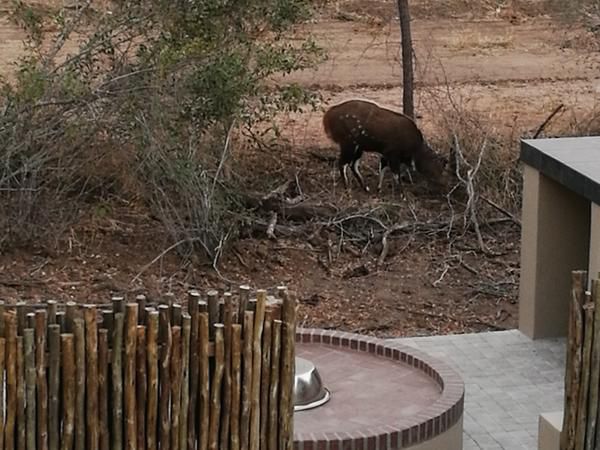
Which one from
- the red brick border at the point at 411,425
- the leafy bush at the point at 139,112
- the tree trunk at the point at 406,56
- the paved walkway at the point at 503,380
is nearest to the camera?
the red brick border at the point at 411,425

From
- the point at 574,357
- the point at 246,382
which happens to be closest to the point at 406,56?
the point at 574,357

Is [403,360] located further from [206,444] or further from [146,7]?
[146,7]

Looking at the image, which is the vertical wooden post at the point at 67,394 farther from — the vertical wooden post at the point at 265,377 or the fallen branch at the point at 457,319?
the fallen branch at the point at 457,319

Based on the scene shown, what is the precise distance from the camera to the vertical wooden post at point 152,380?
6.94 meters

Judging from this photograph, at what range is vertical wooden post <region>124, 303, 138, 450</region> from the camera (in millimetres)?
6921

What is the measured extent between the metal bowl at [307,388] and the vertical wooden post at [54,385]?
7.38 ft

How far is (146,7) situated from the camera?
14.7 meters

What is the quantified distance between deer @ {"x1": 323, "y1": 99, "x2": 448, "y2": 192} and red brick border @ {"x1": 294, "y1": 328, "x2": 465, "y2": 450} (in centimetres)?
766

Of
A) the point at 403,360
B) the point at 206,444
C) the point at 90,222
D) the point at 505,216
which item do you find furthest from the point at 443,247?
the point at 206,444

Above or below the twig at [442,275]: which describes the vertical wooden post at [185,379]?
above

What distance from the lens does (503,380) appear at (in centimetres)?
1079

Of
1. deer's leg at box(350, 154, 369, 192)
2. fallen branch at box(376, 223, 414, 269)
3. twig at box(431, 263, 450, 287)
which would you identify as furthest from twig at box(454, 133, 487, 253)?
deer's leg at box(350, 154, 369, 192)

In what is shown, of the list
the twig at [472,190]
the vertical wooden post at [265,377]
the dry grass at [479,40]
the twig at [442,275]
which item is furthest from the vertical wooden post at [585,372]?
the dry grass at [479,40]

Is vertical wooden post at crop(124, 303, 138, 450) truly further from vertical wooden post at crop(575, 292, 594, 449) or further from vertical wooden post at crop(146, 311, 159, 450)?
vertical wooden post at crop(575, 292, 594, 449)
